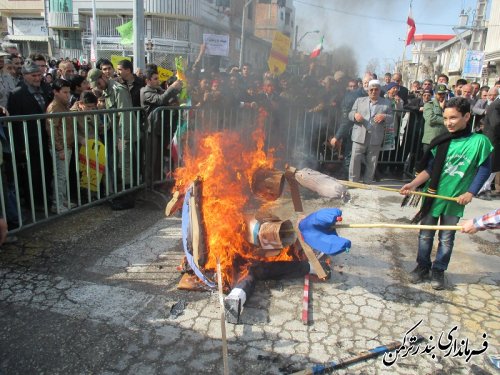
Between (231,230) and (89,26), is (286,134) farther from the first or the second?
(89,26)

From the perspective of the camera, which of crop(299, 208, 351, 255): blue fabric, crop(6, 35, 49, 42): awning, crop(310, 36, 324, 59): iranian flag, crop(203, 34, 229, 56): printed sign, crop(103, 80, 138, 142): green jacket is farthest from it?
crop(6, 35, 49, 42): awning

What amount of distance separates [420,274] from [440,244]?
36 centimetres

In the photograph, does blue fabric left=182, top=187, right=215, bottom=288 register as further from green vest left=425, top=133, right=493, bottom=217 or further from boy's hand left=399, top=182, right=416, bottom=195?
green vest left=425, top=133, right=493, bottom=217

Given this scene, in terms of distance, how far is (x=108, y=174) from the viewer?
18.3ft

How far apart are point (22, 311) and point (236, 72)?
592cm

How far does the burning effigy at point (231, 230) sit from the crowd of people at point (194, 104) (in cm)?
145

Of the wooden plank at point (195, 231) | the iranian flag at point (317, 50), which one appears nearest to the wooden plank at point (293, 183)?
the wooden plank at point (195, 231)

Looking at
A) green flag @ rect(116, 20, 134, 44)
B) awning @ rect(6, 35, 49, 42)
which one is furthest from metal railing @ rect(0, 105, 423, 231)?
awning @ rect(6, 35, 49, 42)

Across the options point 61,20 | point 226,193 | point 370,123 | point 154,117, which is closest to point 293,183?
point 226,193

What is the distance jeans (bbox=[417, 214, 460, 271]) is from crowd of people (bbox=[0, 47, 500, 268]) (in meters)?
0.44

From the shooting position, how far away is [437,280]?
13.0 ft

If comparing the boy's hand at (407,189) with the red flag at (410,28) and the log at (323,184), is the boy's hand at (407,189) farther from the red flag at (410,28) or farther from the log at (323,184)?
the red flag at (410,28)

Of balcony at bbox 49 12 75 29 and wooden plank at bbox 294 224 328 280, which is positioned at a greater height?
balcony at bbox 49 12 75 29

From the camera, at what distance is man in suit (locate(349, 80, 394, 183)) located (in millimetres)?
6934
